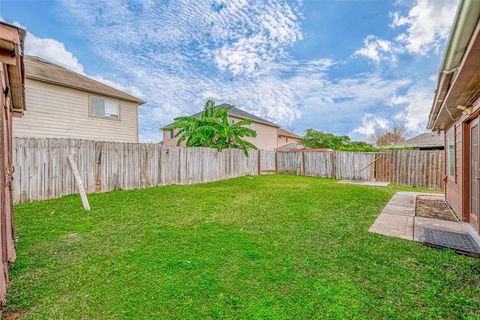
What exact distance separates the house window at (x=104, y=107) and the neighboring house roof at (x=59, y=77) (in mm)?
383

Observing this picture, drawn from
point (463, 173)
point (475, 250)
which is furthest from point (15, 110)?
point (463, 173)

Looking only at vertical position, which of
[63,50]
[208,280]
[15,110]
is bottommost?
[208,280]

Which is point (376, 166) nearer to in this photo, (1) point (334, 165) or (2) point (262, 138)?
(1) point (334, 165)

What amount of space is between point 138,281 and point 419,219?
5.79 meters

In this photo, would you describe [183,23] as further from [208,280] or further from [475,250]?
[475,250]

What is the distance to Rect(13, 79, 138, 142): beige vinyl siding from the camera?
9.21 meters

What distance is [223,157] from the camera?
13.1m

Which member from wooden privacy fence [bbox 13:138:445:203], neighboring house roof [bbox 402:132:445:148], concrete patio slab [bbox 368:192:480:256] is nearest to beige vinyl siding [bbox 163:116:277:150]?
wooden privacy fence [bbox 13:138:445:203]

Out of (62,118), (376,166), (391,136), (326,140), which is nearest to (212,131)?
(62,118)

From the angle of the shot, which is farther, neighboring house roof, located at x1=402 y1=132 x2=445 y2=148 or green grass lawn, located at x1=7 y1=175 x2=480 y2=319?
neighboring house roof, located at x1=402 y1=132 x2=445 y2=148

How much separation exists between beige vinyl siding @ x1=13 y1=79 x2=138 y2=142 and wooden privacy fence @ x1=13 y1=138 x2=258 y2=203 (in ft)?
12.7

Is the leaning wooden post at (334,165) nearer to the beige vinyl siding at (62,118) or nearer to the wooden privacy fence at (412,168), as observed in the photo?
the wooden privacy fence at (412,168)

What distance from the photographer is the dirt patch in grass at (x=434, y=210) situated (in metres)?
5.40

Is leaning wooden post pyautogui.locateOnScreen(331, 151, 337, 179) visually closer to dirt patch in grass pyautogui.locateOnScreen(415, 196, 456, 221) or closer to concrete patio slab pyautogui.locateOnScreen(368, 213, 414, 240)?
dirt patch in grass pyautogui.locateOnScreen(415, 196, 456, 221)
